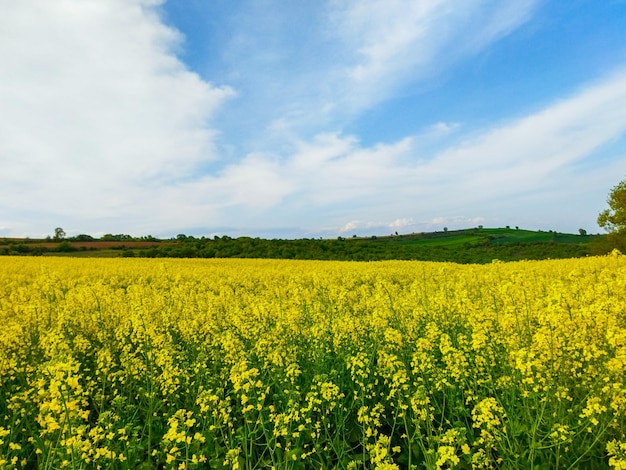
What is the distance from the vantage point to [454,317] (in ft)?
20.6

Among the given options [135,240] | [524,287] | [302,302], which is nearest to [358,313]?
[302,302]

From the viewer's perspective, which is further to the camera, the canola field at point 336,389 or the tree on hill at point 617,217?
the tree on hill at point 617,217

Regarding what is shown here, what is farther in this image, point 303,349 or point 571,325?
point 303,349

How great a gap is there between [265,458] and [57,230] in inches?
2227

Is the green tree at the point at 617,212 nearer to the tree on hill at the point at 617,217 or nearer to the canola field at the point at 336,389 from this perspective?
the tree on hill at the point at 617,217

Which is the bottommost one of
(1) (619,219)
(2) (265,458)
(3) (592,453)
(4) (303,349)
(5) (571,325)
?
(2) (265,458)

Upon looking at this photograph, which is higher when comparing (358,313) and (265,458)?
(358,313)

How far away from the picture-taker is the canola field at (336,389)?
3.06 metres

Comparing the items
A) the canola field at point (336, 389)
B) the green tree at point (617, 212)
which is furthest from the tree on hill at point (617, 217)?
the canola field at point (336, 389)

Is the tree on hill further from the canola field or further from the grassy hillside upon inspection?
the canola field

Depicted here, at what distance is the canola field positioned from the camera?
306 centimetres

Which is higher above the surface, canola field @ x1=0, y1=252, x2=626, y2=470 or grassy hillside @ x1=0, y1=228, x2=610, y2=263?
grassy hillside @ x1=0, y1=228, x2=610, y2=263

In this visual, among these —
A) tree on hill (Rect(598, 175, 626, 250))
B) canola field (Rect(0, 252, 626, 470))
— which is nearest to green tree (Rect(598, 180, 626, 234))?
tree on hill (Rect(598, 175, 626, 250))

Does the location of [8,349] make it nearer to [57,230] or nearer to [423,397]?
[423,397]
